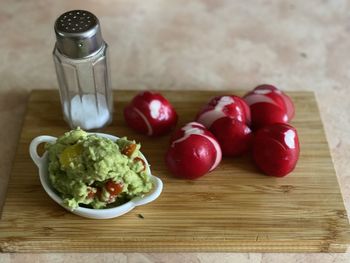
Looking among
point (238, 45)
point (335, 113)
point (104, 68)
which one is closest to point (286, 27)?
point (238, 45)

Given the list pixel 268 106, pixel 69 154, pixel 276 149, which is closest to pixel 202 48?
pixel 268 106

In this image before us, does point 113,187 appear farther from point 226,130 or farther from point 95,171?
point 226,130

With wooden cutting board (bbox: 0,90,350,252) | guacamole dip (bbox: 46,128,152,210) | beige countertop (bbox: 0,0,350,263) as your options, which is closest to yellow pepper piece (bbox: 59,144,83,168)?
guacamole dip (bbox: 46,128,152,210)

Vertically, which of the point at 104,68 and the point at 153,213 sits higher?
the point at 104,68

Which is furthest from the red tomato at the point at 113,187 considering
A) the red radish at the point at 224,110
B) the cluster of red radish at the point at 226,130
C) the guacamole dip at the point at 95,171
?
the red radish at the point at 224,110

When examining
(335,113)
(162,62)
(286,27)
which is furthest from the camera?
(286,27)

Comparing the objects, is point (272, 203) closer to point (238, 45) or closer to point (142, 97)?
point (142, 97)

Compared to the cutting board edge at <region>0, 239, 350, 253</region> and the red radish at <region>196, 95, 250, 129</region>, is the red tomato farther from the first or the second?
the red radish at <region>196, 95, 250, 129</region>
